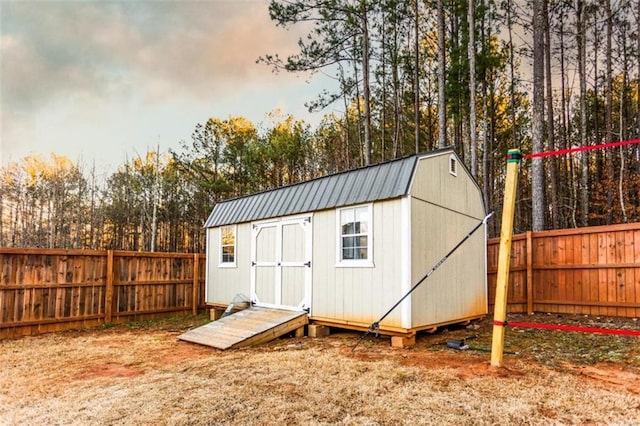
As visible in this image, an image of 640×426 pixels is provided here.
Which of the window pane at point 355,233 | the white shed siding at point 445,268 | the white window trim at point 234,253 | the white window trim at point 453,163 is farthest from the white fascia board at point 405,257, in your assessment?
the white window trim at point 234,253

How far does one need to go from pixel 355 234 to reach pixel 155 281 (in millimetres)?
5350

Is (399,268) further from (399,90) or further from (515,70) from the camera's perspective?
(515,70)

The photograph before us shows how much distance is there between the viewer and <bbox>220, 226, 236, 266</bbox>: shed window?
9.01m

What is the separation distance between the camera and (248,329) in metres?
6.50

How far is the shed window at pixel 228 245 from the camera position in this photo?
355 inches

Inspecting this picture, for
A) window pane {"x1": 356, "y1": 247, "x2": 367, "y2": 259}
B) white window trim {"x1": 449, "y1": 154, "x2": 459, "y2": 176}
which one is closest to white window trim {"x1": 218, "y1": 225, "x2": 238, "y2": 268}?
window pane {"x1": 356, "y1": 247, "x2": 367, "y2": 259}

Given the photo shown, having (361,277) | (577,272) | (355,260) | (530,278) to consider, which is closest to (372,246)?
(355,260)

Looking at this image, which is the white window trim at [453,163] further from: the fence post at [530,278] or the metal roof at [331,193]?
the fence post at [530,278]

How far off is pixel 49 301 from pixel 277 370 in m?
5.46

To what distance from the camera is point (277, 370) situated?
448 centimetres

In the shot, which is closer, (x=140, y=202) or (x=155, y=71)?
(x=155, y=71)

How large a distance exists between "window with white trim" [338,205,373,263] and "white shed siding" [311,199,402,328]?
4.5 inches

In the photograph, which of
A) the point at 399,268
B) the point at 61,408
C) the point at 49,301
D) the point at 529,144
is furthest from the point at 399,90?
the point at 61,408

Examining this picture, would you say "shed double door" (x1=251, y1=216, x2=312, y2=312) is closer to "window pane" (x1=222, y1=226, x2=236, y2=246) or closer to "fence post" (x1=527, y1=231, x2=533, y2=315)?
"window pane" (x1=222, y1=226, x2=236, y2=246)
